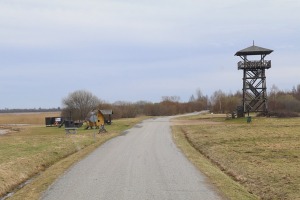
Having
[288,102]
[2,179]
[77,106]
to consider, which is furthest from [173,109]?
[2,179]

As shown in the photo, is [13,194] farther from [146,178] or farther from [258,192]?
[258,192]

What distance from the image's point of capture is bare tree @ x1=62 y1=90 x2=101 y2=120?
96.3m

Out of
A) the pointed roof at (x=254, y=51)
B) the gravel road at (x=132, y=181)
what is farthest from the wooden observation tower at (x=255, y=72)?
the gravel road at (x=132, y=181)

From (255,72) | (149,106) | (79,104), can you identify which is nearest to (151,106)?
(149,106)

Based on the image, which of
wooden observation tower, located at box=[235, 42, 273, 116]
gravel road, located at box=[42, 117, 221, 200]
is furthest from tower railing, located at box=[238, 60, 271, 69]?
gravel road, located at box=[42, 117, 221, 200]

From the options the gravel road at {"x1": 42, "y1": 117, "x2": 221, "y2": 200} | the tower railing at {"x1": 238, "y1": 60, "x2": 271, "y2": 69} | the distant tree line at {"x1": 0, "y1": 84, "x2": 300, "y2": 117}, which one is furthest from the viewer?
the distant tree line at {"x1": 0, "y1": 84, "x2": 300, "y2": 117}

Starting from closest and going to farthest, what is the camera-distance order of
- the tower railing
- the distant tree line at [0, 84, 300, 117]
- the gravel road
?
1. the gravel road
2. the tower railing
3. the distant tree line at [0, 84, 300, 117]

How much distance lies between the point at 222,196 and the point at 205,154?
12.2m

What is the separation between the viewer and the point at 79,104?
99000 millimetres

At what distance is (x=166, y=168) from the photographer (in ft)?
52.0

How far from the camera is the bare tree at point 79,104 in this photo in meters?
96.3

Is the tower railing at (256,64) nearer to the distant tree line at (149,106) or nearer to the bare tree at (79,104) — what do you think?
the distant tree line at (149,106)

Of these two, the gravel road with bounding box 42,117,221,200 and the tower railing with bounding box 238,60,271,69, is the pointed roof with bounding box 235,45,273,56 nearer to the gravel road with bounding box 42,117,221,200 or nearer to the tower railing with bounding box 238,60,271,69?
the tower railing with bounding box 238,60,271,69

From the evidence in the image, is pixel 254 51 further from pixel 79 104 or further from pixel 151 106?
pixel 151 106
